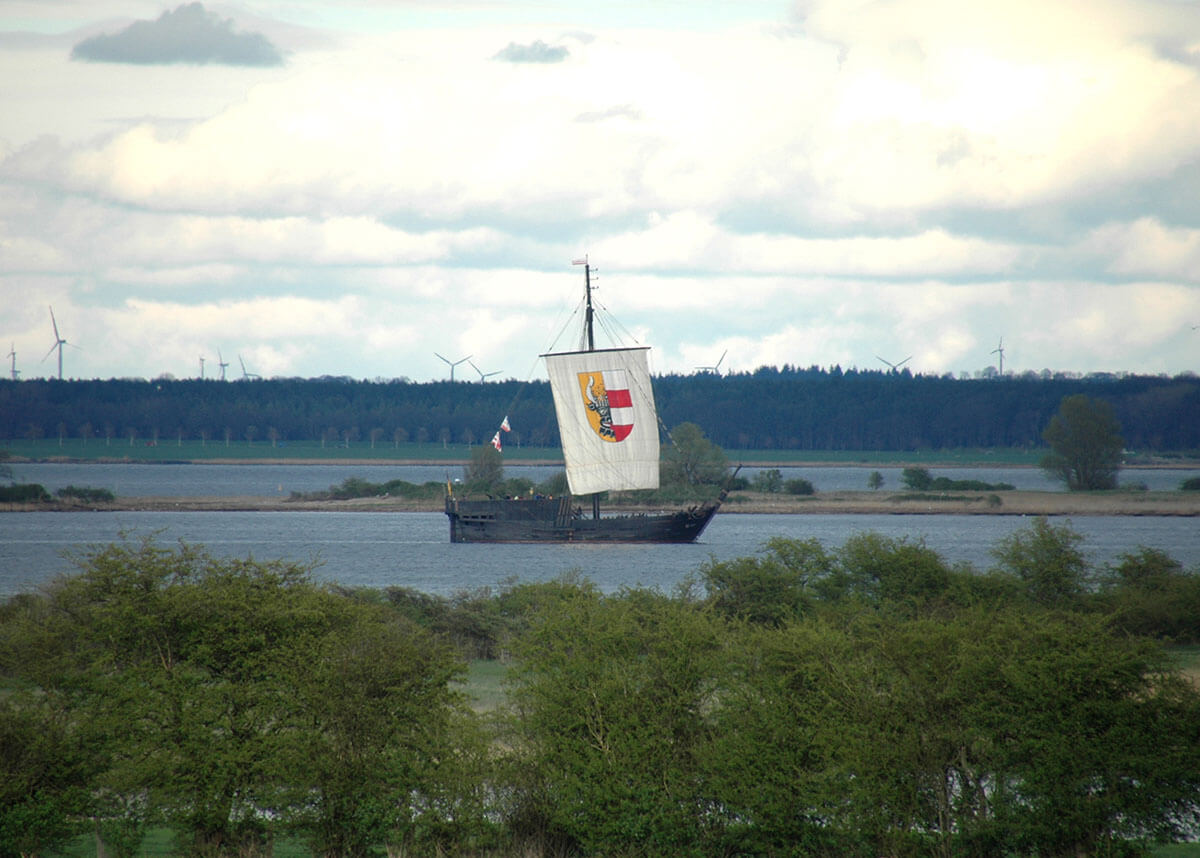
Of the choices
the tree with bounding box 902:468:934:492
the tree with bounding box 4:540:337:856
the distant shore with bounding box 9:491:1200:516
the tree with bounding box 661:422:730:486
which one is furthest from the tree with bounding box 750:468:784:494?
the tree with bounding box 4:540:337:856

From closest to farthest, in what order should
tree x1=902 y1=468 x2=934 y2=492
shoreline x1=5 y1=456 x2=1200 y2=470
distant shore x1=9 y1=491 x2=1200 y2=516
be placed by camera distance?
distant shore x1=9 y1=491 x2=1200 y2=516
tree x1=902 y1=468 x2=934 y2=492
shoreline x1=5 y1=456 x2=1200 y2=470

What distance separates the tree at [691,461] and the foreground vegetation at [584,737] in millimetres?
72145

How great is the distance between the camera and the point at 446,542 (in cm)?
7081

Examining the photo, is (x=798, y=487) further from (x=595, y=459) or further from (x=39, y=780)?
(x=39, y=780)

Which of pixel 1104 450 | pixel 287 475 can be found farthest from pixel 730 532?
pixel 287 475

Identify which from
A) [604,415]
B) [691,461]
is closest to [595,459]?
[604,415]

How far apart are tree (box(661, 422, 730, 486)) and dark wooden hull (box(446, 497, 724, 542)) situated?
17.3 meters

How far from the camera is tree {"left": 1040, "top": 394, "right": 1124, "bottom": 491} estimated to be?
9069 centimetres

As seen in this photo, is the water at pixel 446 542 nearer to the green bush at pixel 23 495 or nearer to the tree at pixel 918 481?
the green bush at pixel 23 495

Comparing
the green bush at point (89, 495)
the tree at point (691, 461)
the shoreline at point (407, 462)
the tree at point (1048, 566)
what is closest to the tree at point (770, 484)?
the tree at point (691, 461)

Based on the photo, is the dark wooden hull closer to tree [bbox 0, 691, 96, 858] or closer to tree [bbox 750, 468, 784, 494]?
tree [bbox 750, 468, 784, 494]

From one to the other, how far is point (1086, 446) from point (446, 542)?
159ft

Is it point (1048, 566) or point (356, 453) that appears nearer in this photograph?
point (1048, 566)

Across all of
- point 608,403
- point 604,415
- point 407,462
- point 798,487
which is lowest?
point 798,487
